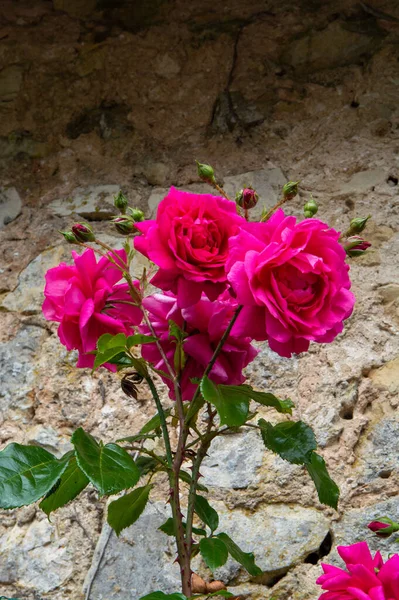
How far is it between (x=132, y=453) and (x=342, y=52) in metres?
1.13

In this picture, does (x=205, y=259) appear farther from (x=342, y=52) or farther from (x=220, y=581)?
(x=342, y=52)

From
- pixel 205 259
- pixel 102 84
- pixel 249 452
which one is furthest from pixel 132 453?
pixel 102 84

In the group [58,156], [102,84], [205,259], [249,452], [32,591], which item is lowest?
[32,591]

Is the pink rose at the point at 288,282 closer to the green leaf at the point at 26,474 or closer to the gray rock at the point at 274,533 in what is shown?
the green leaf at the point at 26,474

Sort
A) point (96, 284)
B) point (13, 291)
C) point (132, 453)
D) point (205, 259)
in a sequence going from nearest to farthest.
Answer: point (205, 259), point (96, 284), point (132, 453), point (13, 291)

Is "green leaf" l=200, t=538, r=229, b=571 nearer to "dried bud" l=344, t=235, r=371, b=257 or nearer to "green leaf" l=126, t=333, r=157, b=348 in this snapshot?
"green leaf" l=126, t=333, r=157, b=348

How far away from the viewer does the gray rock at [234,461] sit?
1314mm

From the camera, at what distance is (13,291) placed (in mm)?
1663

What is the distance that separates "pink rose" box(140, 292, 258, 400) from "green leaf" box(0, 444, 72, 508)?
0.18m

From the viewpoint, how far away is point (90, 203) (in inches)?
69.6

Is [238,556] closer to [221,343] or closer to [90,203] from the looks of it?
[221,343]

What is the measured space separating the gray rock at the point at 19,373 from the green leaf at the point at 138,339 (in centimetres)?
69

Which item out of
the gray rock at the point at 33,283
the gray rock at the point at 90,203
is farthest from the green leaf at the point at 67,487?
the gray rock at the point at 90,203

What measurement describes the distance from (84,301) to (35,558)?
2.08ft
